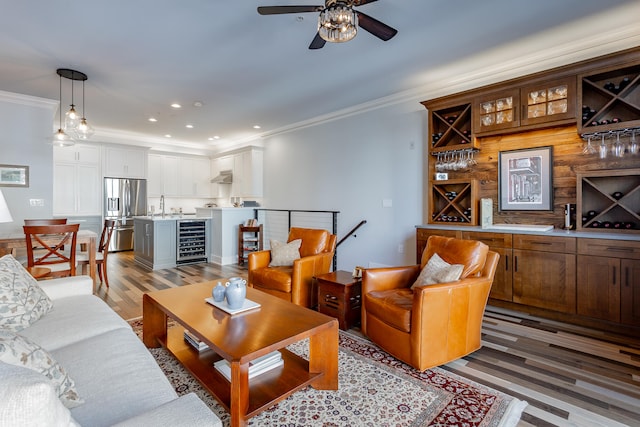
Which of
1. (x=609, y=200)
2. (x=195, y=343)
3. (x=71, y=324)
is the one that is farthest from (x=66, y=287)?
(x=609, y=200)

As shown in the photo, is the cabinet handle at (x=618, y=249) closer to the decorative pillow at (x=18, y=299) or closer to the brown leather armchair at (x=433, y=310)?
the brown leather armchair at (x=433, y=310)

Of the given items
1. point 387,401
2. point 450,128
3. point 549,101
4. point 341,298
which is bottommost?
point 387,401

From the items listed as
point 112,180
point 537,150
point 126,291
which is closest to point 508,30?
point 537,150

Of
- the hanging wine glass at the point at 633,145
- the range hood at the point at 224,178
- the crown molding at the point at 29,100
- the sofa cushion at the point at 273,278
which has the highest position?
the crown molding at the point at 29,100

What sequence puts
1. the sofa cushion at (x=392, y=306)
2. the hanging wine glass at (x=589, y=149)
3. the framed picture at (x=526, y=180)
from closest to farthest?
1. the sofa cushion at (x=392, y=306)
2. the hanging wine glass at (x=589, y=149)
3. the framed picture at (x=526, y=180)

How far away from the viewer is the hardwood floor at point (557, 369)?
182 centimetres

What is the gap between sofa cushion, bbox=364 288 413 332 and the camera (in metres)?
→ 2.28

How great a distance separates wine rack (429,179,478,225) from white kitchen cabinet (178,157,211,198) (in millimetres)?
6329

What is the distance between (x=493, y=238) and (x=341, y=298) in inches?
72.4

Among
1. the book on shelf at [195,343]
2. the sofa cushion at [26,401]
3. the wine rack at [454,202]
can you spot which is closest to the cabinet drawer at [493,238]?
the wine rack at [454,202]

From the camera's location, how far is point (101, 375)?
1373 mm

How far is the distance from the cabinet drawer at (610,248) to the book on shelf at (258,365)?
9.58 feet

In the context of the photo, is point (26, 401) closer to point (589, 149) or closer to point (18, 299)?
point (18, 299)

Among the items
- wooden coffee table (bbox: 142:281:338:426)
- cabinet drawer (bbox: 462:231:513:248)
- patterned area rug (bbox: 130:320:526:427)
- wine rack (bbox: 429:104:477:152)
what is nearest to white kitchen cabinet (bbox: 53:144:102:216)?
wooden coffee table (bbox: 142:281:338:426)
